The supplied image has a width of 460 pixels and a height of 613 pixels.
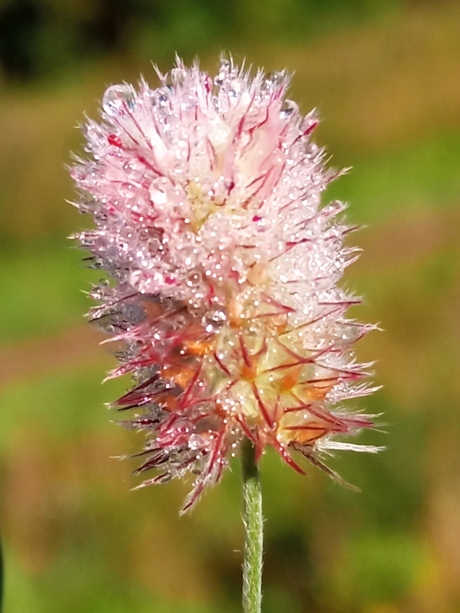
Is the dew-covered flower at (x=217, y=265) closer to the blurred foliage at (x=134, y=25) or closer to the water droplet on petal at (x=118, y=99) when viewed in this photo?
the water droplet on petal at (x=118, y=99)

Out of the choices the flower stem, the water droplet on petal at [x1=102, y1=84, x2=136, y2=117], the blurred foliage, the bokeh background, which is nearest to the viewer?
the flower stem

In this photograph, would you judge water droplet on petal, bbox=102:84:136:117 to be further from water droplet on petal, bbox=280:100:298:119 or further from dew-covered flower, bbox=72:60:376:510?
water droplet on petal, bbox=280:100:298:119

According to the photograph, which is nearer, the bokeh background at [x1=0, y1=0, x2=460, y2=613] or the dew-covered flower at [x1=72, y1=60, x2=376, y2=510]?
the dew-covered flower at [x1=72, y1=60, x2=376, y2=510]

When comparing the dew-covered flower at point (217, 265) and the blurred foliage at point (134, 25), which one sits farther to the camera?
the blurred foliage at point (134, 25)

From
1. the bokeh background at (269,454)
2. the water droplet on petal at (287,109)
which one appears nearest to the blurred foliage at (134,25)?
the bokeh background at (269,454)

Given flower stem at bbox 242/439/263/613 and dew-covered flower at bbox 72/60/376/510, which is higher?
dew-covered flower at bbox 72/60/376/510

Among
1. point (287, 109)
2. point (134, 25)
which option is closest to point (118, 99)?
point (287, 109)

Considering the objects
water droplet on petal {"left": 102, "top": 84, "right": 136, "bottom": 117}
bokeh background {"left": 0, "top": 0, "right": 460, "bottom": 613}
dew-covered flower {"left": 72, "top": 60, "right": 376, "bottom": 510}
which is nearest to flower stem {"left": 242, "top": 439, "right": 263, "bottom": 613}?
dew-covered flower {"left": 72, "top": 60, "right": 376, "bottom": 510}

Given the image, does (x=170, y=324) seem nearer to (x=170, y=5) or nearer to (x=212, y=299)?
(x=212, y=299)

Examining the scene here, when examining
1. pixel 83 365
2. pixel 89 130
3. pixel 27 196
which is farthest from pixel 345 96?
pixel 89 130
